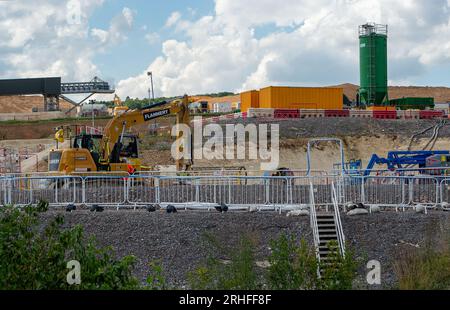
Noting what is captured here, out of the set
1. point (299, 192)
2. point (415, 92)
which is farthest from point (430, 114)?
point (415, 92)

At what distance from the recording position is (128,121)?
29.4 meters

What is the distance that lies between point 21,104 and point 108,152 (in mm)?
91766

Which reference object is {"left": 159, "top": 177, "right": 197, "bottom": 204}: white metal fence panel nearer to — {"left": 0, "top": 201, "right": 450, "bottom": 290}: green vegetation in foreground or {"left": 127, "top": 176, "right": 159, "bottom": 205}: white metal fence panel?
{"left": 127, "top": 176, "right": 159, "bottom": 205}: white metal fence panel

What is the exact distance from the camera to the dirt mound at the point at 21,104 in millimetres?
107475

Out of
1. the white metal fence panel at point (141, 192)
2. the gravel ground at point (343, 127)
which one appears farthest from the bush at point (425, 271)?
the gravel ground at point (343, 127)

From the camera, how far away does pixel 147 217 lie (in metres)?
19.3

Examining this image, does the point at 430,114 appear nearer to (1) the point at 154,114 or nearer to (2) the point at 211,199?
(1) the point at 154,114

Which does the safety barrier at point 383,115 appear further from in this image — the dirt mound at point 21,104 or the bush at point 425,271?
the dirt mound at point 21,104

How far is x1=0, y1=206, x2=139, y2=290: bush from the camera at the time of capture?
8016 millimetres

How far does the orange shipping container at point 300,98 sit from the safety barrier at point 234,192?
30027mm
